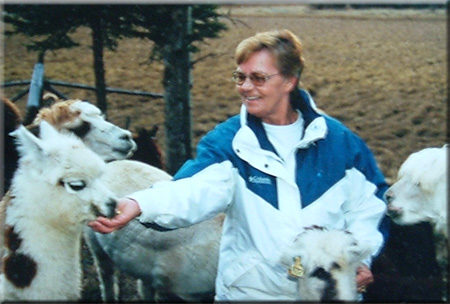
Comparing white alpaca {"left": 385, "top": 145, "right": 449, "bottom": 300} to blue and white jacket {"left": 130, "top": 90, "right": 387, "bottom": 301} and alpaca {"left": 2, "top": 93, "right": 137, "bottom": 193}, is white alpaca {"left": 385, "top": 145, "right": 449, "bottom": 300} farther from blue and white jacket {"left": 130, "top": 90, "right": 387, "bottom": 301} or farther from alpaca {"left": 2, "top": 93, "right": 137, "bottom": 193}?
alpaca {"left": 2, "top": 93, "right": 137, "bottom": 193}

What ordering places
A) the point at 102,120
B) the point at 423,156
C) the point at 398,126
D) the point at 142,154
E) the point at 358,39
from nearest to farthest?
the point at 423,156
the point at 102,120
the point at 358,39
the point at 142,154
the point at 398,126

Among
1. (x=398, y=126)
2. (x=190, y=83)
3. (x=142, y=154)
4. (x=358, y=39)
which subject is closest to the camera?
(x=190, y=83)

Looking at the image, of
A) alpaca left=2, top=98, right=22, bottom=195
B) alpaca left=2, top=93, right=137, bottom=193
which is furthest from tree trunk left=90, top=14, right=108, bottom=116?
alpaca left=2, top=98, right=22, bottom=195

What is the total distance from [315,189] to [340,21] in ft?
5.31

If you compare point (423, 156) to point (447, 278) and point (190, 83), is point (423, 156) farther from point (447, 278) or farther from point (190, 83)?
point (190, 83)

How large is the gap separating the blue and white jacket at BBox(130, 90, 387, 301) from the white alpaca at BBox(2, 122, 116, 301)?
0.32 m

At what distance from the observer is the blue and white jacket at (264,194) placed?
2262 millimetres

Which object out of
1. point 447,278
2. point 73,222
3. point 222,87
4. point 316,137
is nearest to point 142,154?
point 222,87

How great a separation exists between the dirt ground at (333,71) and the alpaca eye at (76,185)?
4.33 ft

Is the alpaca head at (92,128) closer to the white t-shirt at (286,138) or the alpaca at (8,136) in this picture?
the alpaca at (8,136)

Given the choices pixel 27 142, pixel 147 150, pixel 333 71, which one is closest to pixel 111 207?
pixel 27 142

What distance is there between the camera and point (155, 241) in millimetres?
3252

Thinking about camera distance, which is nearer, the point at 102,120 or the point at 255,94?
the point at 255,94

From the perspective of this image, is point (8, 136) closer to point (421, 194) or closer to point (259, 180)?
point (259, 180)
